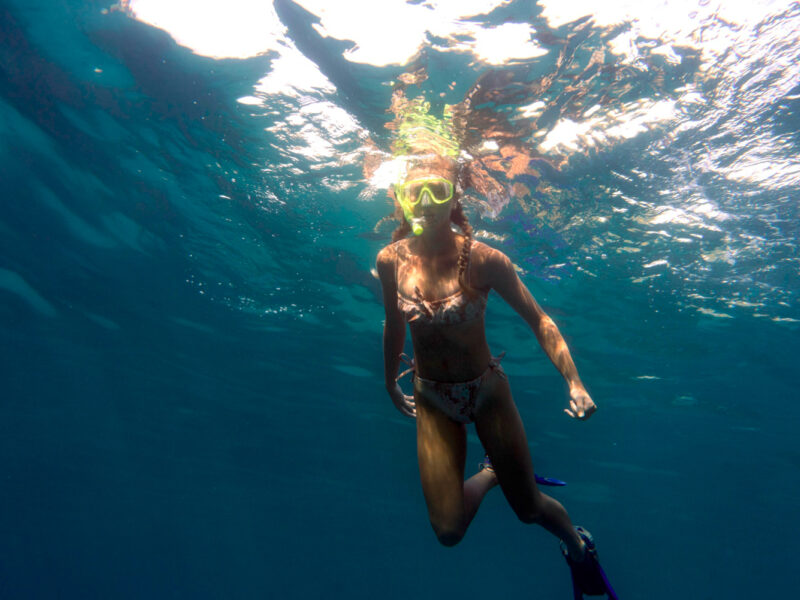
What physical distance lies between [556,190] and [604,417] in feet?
58.2

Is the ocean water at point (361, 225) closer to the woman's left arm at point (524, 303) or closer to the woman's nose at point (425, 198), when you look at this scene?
the woman's nose at point (425, 198)

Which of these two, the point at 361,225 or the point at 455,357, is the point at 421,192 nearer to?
the point at 455,357

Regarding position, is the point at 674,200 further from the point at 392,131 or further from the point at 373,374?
the point at 373,374

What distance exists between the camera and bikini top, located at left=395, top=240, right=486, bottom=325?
4.21 m

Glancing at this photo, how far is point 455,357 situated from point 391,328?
1.04 meters

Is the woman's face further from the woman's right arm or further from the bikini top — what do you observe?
the woman's right arm

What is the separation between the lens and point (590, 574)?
4.93 metres

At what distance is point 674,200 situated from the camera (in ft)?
33.6

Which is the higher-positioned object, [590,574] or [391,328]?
[391,328]

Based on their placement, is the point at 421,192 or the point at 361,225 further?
the point at 361,225

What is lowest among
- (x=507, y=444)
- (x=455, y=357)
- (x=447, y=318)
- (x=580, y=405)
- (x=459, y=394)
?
(x=507, y=444)

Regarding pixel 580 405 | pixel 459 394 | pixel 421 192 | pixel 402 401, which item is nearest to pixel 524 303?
pixel 459 394

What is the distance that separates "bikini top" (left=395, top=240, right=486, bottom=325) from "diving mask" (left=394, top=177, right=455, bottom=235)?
1.97 ft

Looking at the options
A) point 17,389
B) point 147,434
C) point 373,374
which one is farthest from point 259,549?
point 373,374
